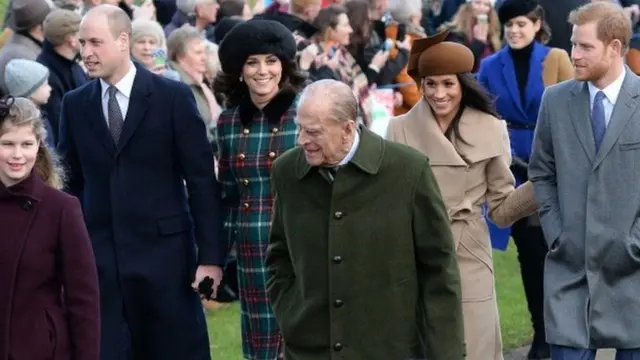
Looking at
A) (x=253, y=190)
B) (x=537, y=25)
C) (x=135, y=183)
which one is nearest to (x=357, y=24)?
(x=537, y=25)

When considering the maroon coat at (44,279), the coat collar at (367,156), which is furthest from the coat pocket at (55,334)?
the coat collar at (367,156)

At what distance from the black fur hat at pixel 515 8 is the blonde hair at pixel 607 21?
3.41 m

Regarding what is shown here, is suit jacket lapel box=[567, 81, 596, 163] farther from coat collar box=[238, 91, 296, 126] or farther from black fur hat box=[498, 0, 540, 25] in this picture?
black fur hat box=[498, 0, 540, 25]

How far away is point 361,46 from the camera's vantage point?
13.9m

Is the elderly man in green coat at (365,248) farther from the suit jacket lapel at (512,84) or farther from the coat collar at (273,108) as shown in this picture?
the suit jacket lapel at (512,84)

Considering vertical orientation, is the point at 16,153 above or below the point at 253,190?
above

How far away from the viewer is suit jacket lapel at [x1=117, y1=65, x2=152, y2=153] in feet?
26.1

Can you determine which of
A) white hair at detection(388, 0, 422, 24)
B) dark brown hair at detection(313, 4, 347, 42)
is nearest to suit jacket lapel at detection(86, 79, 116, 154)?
dark brown hair at detection(313, 4, 347, 42)

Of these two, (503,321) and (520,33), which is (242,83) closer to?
(520,33)

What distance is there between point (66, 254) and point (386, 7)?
29.4ft

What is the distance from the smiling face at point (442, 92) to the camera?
8.10m

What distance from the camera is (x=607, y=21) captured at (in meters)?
7.43

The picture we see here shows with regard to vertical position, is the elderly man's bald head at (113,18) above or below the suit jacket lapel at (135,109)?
above

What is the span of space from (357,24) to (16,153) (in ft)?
24.1
